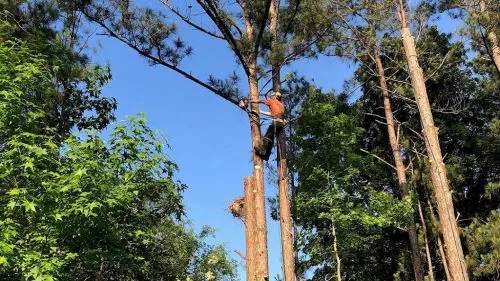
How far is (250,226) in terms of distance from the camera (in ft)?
24.4

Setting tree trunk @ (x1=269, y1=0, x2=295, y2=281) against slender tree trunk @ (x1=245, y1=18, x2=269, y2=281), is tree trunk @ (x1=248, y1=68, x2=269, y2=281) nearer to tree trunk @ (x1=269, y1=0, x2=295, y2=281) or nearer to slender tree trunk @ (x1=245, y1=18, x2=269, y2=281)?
slender tree trunk @ (x1=245, y1=18, x2=269, y2=281)

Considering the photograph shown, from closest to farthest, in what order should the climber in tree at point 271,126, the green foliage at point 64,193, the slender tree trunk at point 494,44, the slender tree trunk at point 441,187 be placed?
1. the green foliage at point 64,193
2. the climber in tree at point 271,126
3. the slender tree trunk at point 441,187
4. the slender tree trunk at point 494,44

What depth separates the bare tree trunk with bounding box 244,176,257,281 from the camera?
7160 mm

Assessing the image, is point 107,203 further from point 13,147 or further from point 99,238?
point 13,147

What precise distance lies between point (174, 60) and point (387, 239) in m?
11.9

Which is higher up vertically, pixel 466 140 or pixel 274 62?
pixel 466 140

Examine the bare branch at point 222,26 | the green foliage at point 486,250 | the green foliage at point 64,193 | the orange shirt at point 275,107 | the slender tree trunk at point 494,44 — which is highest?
the slender tree trunk at point 494,44

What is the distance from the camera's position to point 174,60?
884 centimetres

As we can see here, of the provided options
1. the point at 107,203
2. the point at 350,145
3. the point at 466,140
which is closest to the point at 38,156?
the point at 107,203

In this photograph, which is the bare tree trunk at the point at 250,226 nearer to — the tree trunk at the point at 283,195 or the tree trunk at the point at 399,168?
the tree trunk at the point at 283,195

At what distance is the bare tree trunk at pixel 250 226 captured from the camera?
7.16 metres

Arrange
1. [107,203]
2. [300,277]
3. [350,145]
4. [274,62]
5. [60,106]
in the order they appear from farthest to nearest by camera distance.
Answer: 1. [300,277]
2. [350,145]
3. [60,106]
4. [274,62]
5. [107,203]

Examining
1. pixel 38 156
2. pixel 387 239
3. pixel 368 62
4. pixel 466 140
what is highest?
pixel 368 62

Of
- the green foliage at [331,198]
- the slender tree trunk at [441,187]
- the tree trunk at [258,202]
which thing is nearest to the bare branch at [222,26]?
the tree trunk at [258,202]
